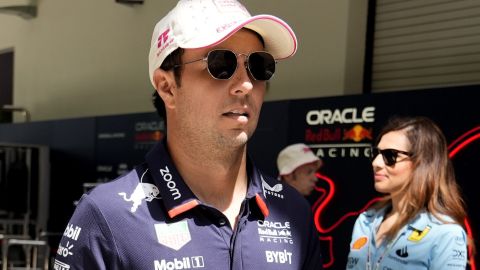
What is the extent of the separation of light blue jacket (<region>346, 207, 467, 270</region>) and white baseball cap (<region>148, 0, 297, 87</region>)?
1.66 meters

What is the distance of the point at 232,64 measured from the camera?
5.68 ft

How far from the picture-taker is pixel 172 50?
1.72 meters

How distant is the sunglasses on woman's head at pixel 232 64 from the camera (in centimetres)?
171

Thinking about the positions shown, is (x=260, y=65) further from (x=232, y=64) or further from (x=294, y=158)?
(x=294, y=158)

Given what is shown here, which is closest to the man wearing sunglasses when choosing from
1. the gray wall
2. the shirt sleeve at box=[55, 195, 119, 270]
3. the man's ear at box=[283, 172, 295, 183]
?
the shirt sleeve at box=[55, 195, 119, 270]

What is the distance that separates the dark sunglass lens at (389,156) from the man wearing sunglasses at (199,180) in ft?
5.64

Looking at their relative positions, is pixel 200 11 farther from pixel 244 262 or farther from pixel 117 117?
pixel 117 117

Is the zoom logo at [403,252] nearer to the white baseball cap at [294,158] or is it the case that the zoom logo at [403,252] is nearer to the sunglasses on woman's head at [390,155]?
the sunglasses on woman's head at [390,155]

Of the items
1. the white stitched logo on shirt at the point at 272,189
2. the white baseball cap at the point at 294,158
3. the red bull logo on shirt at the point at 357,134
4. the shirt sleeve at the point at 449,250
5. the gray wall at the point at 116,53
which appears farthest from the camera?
the gray wall at the point at 116,53

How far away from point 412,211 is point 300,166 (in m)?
2.46

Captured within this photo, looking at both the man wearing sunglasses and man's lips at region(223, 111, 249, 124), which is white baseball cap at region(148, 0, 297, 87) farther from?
man's lips at region(223, 111, 249, 124)

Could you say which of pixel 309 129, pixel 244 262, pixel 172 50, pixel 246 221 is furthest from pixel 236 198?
pixel 309 129

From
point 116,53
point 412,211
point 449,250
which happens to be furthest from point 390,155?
point 116,53

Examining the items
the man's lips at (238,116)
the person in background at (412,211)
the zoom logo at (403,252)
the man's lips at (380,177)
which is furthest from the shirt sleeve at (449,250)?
the man's lips at (238,116)
